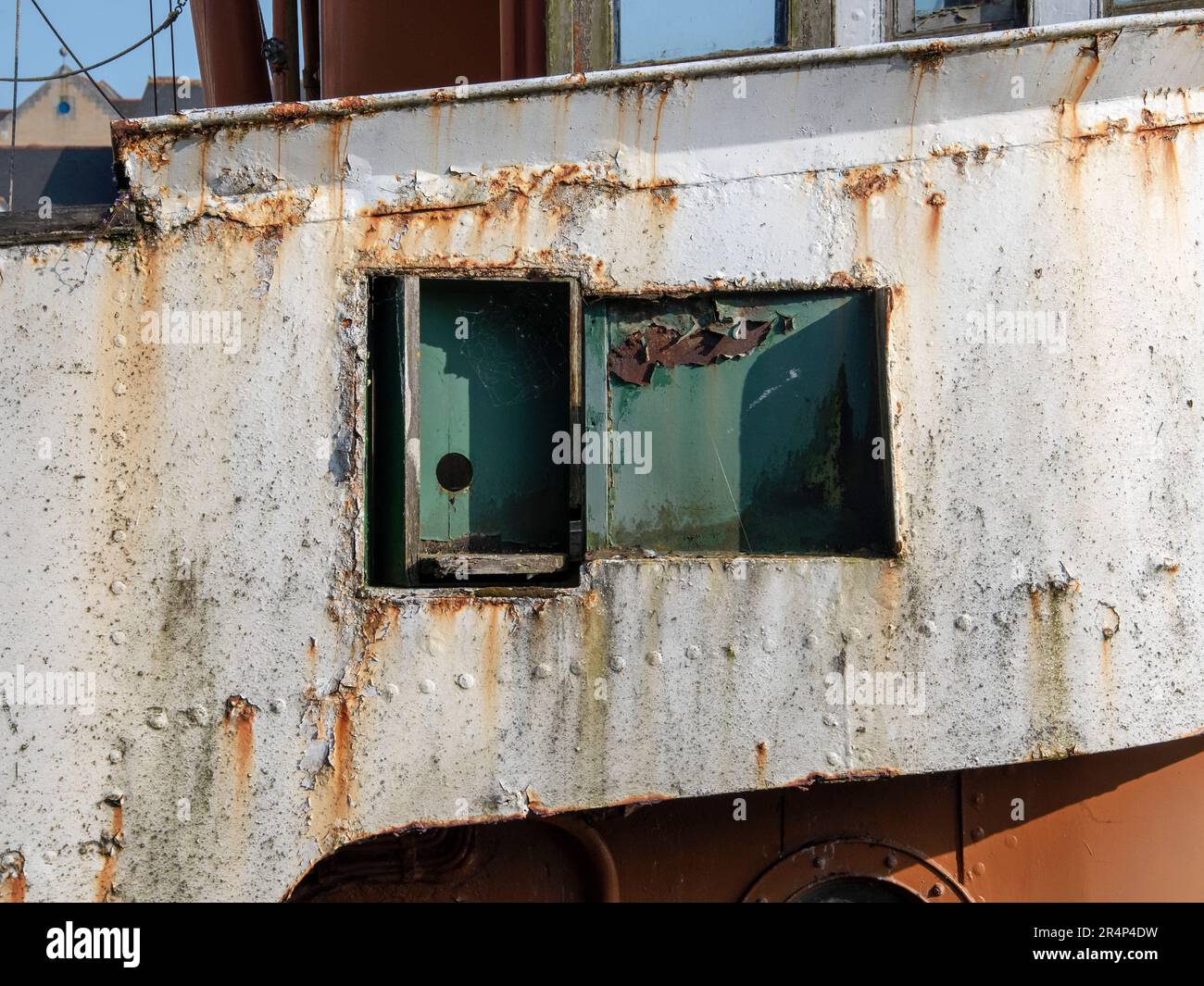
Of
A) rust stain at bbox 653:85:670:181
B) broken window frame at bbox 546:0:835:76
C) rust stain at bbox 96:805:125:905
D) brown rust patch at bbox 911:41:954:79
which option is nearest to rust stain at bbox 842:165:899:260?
brown rust patch at bbox 911:41:954:79

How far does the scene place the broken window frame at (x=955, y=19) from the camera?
3.18 metres

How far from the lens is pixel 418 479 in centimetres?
277

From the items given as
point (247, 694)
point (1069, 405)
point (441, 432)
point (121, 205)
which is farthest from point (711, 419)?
point (121, 205)

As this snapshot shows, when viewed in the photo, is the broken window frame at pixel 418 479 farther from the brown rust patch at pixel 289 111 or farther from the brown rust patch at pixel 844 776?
the brown rust patch at pixel 844 776

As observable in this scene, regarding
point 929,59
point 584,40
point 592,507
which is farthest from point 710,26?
point 592,507

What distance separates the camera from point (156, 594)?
104 inches

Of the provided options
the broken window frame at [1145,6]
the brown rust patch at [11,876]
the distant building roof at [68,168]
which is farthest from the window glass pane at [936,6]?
the distant building roof at [68,168]

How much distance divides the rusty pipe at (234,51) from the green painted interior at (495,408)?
335 centimetres

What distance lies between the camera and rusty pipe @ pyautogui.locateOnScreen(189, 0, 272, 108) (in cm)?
544

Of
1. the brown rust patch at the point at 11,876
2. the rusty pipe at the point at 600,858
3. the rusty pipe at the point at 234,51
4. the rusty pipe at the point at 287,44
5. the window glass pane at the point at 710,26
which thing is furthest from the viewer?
the rusty pipe at the point at 234,51

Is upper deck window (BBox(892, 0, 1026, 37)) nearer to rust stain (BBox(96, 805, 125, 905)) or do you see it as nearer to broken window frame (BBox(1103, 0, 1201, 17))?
broken window frame (BBox(1103, 0, 1201, 17))

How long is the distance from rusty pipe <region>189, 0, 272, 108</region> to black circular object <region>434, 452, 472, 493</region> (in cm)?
354

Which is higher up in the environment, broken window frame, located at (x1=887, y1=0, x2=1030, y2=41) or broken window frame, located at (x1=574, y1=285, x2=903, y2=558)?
broken window frame, located at (x1=887, y1=0, x2=1030, y2=41)

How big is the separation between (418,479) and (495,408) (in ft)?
0.93
